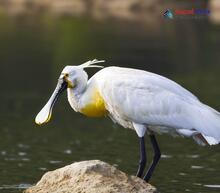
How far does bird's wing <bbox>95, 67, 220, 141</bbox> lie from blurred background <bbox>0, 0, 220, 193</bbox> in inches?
63.4

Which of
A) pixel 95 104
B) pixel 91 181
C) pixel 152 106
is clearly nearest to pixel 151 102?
pixel 152 106

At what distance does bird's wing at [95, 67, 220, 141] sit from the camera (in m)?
13.0

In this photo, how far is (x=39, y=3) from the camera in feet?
257

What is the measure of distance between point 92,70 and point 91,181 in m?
20.3

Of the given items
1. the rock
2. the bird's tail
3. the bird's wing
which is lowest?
the rock

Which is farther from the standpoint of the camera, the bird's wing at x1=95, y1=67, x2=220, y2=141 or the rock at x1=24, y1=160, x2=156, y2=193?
the bird's wing at x1=95, y1=67, x2=220, y2=141

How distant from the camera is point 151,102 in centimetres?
1314

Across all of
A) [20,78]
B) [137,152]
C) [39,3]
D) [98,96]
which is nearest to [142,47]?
[20,78]

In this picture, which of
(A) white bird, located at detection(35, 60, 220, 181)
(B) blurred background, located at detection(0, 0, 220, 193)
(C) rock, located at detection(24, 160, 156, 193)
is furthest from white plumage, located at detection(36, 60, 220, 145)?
(B) blurred background, located at detection(0, 0, 220, 193)

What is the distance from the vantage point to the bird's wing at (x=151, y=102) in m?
13.0

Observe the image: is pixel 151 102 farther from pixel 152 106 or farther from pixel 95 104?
pixel 95 104

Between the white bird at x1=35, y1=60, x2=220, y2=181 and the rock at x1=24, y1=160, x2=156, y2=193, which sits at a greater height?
the white bird at x1=35, y1=60, x2=220, y2=181

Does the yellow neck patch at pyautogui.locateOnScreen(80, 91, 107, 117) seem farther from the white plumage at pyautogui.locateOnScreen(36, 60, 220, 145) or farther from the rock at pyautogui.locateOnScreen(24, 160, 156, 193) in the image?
the rock at pyautogui.locateOnScreen(24, 160, 156, 193)

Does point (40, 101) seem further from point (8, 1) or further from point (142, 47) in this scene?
point (8, 1)
